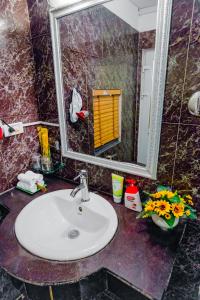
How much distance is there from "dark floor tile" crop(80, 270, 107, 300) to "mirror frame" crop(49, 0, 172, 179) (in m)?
0.50

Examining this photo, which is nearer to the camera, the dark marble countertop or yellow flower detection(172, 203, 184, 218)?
the dark marble countertop

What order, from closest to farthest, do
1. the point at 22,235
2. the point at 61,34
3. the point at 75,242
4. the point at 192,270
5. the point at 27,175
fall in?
the point at 192,270
the point at 22,235
the point at 75,242
the point at 61,34
the point at 27,175

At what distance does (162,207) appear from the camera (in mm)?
778

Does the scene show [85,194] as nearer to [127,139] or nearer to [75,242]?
[75,242]

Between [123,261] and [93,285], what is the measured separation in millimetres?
151

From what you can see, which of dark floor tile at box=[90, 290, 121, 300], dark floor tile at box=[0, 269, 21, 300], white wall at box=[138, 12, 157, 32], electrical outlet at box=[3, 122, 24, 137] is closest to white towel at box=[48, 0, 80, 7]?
white wall at box=[138, 12, 157, 32]

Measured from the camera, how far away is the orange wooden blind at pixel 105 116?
40.5 inches

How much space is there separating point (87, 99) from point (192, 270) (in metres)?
0.97

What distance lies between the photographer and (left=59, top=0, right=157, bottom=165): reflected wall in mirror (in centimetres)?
85

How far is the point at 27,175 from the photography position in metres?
1.22

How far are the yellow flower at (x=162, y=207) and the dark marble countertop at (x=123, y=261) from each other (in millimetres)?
144

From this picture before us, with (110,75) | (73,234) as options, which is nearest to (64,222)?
(73,234)

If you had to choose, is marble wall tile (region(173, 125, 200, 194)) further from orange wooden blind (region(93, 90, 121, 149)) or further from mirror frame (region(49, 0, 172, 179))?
orange wooden blind (region(93, 90, 121, 149))

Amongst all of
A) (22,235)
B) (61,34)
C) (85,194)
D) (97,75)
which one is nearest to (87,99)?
(97,75)
